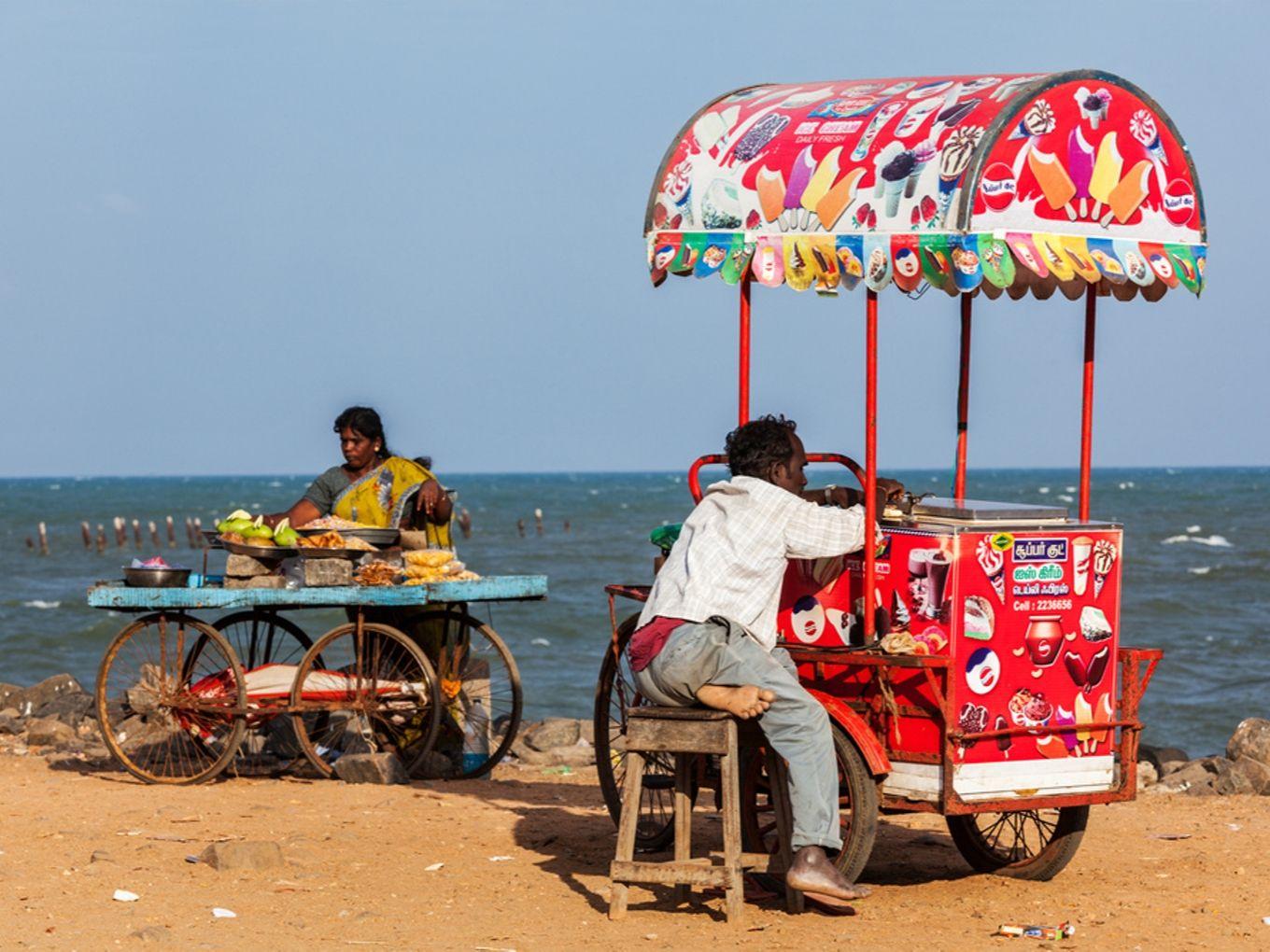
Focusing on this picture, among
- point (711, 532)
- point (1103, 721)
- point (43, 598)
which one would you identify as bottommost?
point (43, 598)

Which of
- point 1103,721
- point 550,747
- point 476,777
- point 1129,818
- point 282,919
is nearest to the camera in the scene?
point 282,919

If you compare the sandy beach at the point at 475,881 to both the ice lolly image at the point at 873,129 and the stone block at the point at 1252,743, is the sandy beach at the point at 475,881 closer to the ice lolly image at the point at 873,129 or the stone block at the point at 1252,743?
the ice lolly image at the point at 873,129

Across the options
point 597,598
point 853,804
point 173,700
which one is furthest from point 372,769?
point 597,598

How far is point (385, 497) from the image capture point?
1159 cm

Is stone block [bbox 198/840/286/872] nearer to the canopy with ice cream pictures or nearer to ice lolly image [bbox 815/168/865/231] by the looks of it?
the canopy with ice cream pictures

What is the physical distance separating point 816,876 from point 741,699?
0.73 m

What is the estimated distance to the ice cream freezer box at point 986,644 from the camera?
727cm

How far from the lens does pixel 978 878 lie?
825cm

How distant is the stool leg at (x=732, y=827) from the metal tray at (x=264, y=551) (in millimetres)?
4516

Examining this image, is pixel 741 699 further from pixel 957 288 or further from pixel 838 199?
pixel 838 199

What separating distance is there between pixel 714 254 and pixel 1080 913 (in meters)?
3.12

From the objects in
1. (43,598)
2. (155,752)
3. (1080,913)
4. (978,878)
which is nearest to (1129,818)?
(978,878)

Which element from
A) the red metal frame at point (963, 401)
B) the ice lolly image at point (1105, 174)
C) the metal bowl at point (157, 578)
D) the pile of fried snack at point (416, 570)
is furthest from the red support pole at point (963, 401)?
the metal bowl at point (157, 578)

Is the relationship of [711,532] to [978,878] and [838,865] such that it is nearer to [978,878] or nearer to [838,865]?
[838,865]
